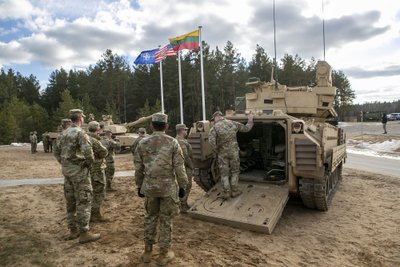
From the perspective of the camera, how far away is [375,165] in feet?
46.1

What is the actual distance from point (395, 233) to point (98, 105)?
4930 cm

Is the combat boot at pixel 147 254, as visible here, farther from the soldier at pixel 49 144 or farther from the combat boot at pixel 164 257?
the soldier at pixel 49 144

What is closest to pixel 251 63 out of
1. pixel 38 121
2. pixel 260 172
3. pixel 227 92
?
pixel 227 92

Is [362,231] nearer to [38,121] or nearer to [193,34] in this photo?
[193,34]

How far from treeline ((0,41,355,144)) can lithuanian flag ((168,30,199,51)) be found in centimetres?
2404

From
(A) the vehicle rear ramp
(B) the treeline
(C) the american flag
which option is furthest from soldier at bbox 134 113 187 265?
(B) the treeline

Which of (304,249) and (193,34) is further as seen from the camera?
(193,34)

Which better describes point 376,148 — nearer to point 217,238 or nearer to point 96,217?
point 217,238

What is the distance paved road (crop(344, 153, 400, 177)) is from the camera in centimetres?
1248

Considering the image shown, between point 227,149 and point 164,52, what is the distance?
12730 mm

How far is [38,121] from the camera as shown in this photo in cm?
4666

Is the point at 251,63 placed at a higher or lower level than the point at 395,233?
higher

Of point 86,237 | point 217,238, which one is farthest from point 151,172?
point 217,238

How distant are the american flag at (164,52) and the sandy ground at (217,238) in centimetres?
1115
